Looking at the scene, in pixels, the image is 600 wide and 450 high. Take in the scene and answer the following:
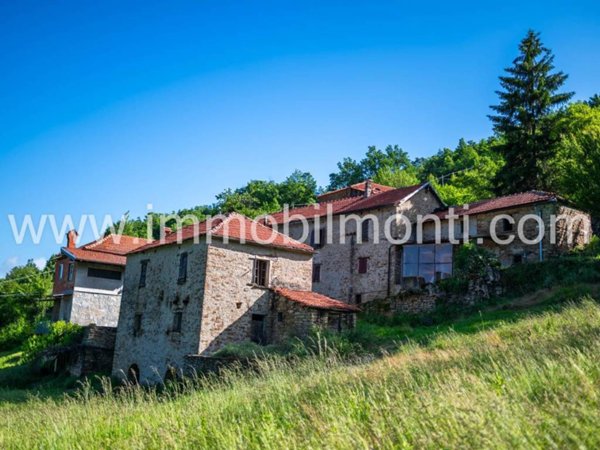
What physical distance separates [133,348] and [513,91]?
28.7m

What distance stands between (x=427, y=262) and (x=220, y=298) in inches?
522

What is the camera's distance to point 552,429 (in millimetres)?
4723

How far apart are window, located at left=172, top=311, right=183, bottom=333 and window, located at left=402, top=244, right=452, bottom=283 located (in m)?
13.4

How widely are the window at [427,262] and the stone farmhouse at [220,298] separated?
25.3ft

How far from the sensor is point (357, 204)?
3528 cm

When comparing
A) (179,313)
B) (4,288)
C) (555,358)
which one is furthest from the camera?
(4,288)

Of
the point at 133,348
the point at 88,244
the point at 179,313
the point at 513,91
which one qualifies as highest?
the point at 513,91

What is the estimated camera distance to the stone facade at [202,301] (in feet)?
75.7

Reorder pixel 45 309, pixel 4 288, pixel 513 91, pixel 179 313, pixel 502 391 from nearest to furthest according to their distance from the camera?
1. pixel 502 391
2. pixel 179 313
3. pixel 513 91
4. pixel 45 309
5. pixel 4 288

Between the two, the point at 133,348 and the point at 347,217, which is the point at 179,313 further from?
the point at 347,217

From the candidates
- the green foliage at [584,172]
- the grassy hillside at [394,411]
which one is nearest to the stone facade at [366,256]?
the green foliage at [584,172]

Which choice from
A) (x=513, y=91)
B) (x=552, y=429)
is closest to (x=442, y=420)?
(x=552, y=429)

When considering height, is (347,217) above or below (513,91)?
below

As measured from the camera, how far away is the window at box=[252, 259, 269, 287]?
24578 millimetres
